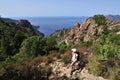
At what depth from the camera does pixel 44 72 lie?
14469mm

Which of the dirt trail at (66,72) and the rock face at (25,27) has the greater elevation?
the dirt trail at (66,72)

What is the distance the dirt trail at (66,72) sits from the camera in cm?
1349

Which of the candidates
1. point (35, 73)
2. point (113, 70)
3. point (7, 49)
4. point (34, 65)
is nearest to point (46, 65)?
point (34, 65)

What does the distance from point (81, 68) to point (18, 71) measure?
115 inches

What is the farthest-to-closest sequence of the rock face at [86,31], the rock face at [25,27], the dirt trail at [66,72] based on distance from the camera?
the rock face at [25,27] < the rock face at [86,31] < the dirt trail at [66,72]

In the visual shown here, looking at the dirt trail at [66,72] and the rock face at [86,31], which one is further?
the rock face at [86,31]

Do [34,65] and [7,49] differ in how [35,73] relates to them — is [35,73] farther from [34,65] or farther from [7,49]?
[7,49]

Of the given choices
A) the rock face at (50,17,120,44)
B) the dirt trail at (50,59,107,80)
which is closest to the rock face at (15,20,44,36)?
the rock face at (50,17,120,44)

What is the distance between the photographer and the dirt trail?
44.3 ft

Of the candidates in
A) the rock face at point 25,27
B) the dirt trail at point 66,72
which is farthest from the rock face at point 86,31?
the dirt trail at point 66,72

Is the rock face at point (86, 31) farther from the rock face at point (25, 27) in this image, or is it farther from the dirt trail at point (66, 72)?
the dirt trail at point (66, 72)

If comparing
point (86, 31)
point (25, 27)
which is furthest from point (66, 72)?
point (25, 27)

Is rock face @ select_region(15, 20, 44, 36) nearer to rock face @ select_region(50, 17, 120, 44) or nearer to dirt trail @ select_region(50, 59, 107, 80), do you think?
rock face @ select_region(50, 17, 120, 44)

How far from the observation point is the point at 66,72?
1459cm
